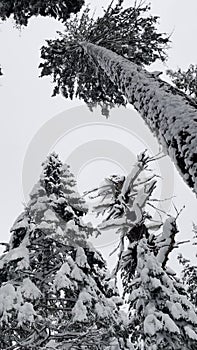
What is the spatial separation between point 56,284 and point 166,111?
460cm

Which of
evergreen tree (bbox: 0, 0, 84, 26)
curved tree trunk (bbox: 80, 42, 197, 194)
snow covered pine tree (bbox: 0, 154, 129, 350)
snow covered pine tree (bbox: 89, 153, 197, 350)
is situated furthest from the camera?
evergreen tree (bbox: 0, 0, 84, 26)

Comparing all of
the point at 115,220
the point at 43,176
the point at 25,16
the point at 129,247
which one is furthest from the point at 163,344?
the point at 25,16

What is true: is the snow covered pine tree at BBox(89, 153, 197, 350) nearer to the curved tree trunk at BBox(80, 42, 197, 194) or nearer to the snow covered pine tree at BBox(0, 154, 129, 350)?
the snow covered pine tree at BBox(0, 154, 129, 350)

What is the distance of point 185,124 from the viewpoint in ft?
13.8

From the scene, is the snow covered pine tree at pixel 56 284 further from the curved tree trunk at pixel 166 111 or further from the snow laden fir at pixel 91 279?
the curved tree trunk at pixel 166 111

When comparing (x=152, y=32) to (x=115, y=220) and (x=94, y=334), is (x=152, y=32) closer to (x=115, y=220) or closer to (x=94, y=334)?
(x=115, y=220)

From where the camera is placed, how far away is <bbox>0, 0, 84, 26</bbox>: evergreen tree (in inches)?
346

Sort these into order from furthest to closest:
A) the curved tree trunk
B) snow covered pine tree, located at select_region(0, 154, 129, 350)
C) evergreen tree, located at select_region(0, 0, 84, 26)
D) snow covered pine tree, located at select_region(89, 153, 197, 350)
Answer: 1. evergreen tree, located at select_region(0, 0, 84, 26)
2. snow covered pine tree, located at select_region(0, 154, 129, 350)
3. snow covered pine tree, located at select_region(89, 153, 197, 350)
4. the curved tree trunk

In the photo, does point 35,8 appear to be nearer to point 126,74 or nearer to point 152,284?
point 126,74

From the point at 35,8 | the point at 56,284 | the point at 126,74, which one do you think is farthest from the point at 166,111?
the point at 35,8

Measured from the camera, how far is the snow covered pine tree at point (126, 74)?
14.0 ft

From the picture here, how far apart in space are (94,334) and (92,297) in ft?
3.18

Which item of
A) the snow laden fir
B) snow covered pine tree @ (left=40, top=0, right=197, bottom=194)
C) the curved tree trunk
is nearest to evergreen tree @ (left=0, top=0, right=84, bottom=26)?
snow covered pine tree @ (left=40, top=0, right=197, bottom=194)

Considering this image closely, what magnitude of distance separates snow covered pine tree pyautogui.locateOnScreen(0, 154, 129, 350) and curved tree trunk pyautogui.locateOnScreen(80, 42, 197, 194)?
13.0 feet
